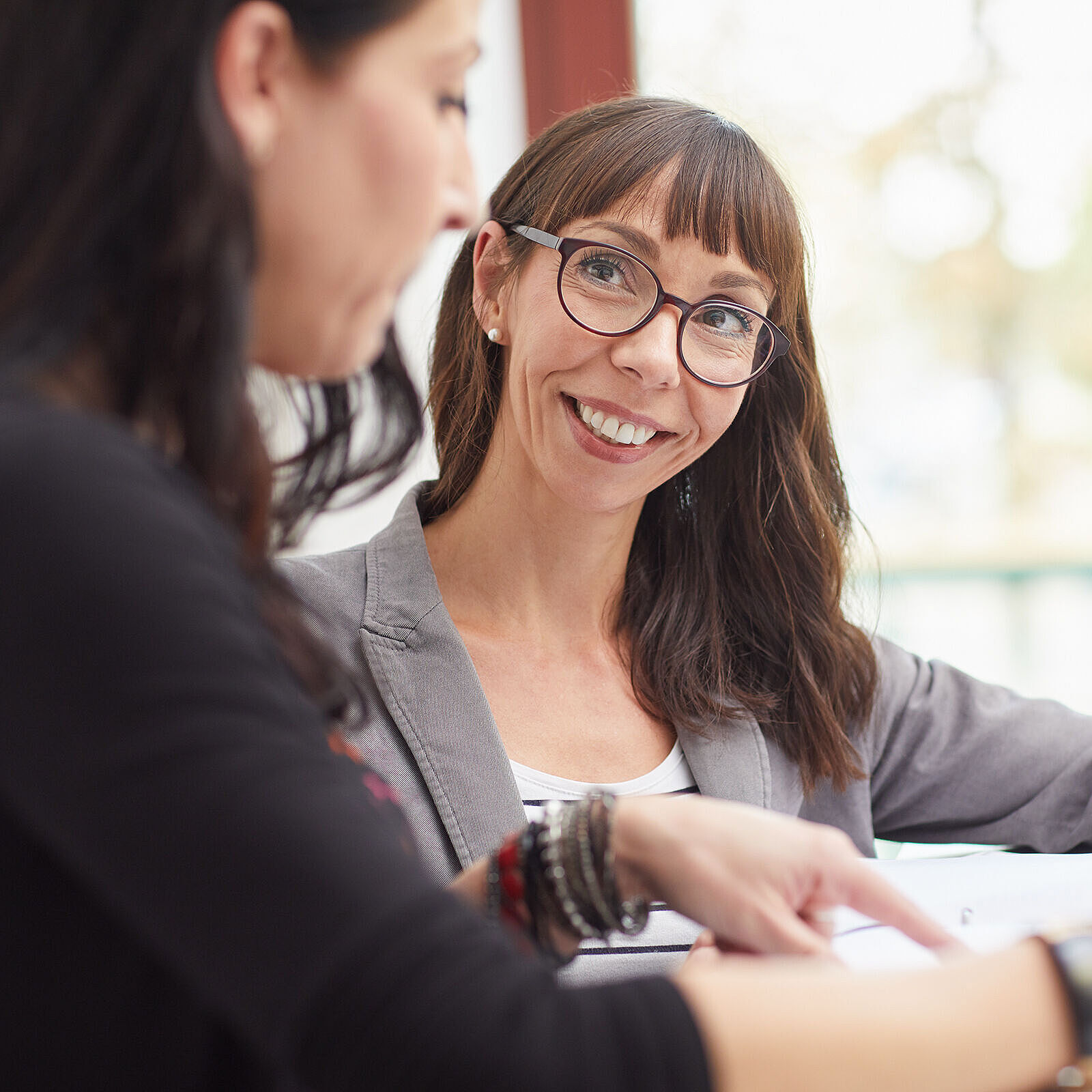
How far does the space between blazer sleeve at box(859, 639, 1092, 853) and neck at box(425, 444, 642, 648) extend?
45 centimetres

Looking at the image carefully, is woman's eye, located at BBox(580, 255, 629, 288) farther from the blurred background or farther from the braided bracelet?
the blurred background

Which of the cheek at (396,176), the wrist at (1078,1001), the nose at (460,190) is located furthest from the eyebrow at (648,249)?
the wrist at (1078,1001)

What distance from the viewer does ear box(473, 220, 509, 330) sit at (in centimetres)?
149

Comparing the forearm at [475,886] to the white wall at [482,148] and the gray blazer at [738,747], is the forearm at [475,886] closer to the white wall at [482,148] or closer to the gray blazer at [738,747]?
the gray blazer at [738,747]

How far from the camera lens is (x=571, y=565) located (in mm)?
1540

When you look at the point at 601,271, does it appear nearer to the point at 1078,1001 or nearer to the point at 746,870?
the point at 746,870

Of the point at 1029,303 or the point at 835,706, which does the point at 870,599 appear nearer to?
the point at 835,706

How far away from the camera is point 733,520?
1.64 meters

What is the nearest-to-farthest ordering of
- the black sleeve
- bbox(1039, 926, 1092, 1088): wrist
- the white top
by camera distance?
1. the black sleeve
2. bbox(1039, 926, 1092, 1088): wrist
3. the white top

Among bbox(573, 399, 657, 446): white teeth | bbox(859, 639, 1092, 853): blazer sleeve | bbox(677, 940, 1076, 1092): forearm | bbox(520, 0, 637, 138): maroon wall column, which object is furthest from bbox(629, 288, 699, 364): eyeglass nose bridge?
bbox(520, 0, 637, 138): maroon wall column

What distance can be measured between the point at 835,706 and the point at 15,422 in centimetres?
122

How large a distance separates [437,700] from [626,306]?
51 cm

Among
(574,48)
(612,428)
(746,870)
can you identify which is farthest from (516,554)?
(574,48)

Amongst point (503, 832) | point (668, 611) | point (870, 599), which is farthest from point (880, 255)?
point (503, 832)
